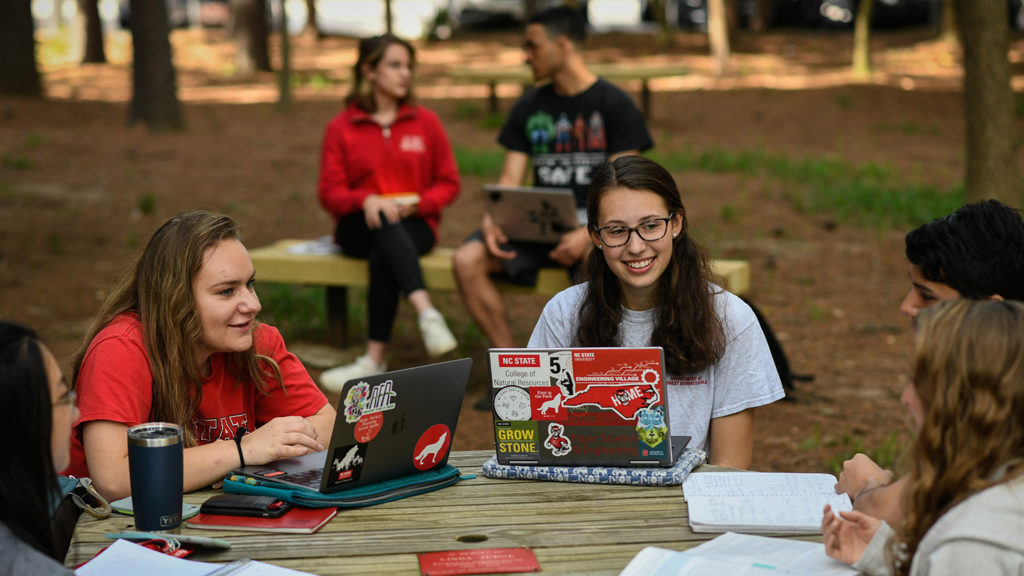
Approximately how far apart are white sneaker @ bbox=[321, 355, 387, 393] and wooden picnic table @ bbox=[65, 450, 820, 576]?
3.17m

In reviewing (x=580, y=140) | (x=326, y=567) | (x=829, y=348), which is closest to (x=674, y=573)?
(x=326, y=567)

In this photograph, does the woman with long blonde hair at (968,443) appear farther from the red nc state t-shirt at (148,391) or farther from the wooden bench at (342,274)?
the wooden bench at (342,274)

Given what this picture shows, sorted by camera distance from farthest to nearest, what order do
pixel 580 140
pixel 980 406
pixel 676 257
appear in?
pixel 580 140 → pixel 676 257 → pixel 980 406

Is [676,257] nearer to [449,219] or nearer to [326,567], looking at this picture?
[326,567]

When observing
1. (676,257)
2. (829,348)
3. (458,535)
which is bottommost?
(829,348)

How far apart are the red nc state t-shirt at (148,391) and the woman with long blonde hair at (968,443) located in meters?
1.71

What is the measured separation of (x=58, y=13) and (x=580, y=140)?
28.6m

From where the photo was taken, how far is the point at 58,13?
1201 inches

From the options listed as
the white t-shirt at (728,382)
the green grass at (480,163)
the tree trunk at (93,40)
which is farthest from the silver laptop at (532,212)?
the tree trunk at (93,40)

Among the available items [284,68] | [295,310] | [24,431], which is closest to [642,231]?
[24,431]

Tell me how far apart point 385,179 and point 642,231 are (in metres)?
3.29

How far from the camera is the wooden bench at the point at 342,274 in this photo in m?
5.80

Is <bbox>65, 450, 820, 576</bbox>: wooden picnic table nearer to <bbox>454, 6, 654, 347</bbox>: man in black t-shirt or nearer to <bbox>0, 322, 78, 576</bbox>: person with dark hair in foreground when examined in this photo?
<bbox>0, 322, 78, 576</bbox>: person with dark hair in foreground

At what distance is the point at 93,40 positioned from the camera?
2198cm
